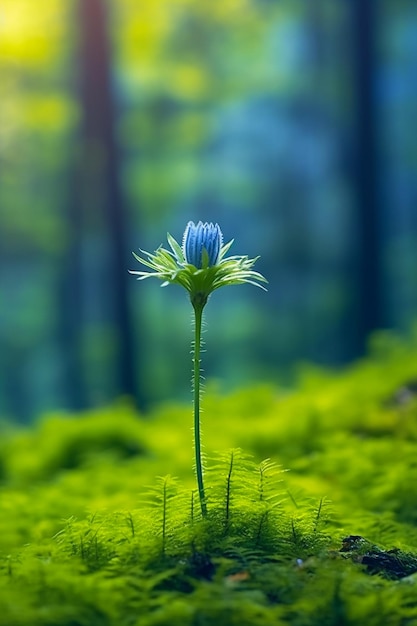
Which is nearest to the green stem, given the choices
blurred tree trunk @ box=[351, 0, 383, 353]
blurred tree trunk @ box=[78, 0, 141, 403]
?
blurred tree trunk @ box=[78, 0, 141, 403]

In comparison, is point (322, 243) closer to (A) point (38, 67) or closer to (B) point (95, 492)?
(A) point (38, 67)

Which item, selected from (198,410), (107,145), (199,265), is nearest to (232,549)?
(198,410)

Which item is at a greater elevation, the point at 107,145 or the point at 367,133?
the point at 367,133

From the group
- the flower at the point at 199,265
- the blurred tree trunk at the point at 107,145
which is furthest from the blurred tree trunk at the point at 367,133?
the flower at the point at 199,265

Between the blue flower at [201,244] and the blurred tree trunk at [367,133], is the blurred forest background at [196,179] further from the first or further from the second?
the blue flower at [201,244]

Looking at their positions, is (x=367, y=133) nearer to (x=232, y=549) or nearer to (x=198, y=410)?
(x=198, y=410)

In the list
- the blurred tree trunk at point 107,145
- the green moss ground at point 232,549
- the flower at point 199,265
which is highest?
the blurred tree trunk at point 107,145
